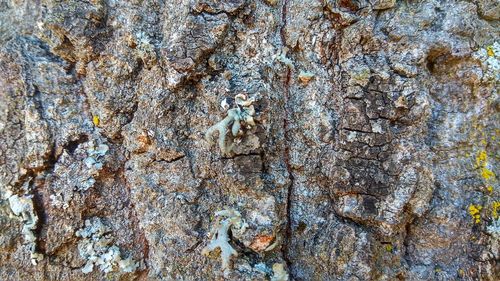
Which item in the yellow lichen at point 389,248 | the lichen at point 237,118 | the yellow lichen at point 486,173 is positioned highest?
the lichen at point 237,118

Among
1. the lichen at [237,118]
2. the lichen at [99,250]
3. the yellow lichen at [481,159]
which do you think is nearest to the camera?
the lichen at [237,118]

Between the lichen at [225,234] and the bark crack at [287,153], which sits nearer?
the lichen at [225,234]

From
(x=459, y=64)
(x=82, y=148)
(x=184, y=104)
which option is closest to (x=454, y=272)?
(x=459, y=64)

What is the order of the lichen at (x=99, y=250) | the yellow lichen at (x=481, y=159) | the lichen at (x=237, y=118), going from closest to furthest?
the lichen at (x=237, y=118), the yellow lichen at (x=481, y=159), the lichen at (x=99, y=250)

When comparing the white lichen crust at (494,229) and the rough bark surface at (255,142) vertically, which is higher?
the rough bark surface at (255,142)

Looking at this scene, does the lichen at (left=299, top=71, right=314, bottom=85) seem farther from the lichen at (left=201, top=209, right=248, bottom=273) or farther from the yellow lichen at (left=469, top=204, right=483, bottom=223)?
the yellow lichen at (left=469, top=204, right=483, bottom=223)

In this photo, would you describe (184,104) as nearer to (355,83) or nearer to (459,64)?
(355,83)

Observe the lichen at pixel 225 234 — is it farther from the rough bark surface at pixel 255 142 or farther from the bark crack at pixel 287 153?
the bark crack at pixel 287 153

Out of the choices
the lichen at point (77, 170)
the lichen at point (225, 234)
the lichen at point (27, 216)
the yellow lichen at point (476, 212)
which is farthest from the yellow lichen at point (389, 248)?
the lichen at point (27, 216)

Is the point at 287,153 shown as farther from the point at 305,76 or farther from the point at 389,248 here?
the point at 389,248
